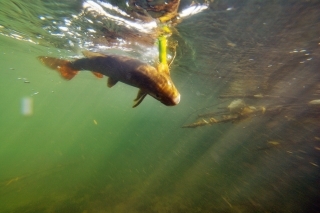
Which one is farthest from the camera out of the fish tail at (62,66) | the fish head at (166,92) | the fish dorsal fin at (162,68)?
the fish tail at (62,66)

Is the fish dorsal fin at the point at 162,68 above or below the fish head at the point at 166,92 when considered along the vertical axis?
above

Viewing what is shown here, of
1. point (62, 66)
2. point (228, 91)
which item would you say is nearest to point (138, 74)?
point (62, 66)

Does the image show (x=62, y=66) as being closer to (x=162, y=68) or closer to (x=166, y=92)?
(x=162, y=68)

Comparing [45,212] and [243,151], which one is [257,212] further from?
[243,151]

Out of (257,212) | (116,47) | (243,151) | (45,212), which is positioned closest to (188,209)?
(257,212)

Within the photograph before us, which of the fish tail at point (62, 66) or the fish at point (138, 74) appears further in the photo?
the fish tail at point (62, 66)

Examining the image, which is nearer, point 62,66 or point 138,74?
point 138,74

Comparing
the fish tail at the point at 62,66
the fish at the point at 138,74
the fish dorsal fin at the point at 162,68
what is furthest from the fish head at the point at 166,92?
the fish tail at the point at 62,66

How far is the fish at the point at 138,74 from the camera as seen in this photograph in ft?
12.3

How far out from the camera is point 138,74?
420 cm

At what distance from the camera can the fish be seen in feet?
12.3

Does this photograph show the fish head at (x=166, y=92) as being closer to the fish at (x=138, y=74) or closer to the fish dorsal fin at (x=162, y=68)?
the fish at (x=138, y=74)

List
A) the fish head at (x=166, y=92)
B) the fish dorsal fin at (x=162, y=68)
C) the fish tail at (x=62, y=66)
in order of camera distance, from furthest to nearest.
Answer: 1. the fish tail at (x=62, y=66)
2. the fish dorsal fin at (x=162, y=68)
3. the fish head at (x=166, y=92)

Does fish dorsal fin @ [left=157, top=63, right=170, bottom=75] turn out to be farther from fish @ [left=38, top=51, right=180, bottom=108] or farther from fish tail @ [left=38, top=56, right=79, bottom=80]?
fish tail @ [left=38, top=56, right=79, bottom=80]
